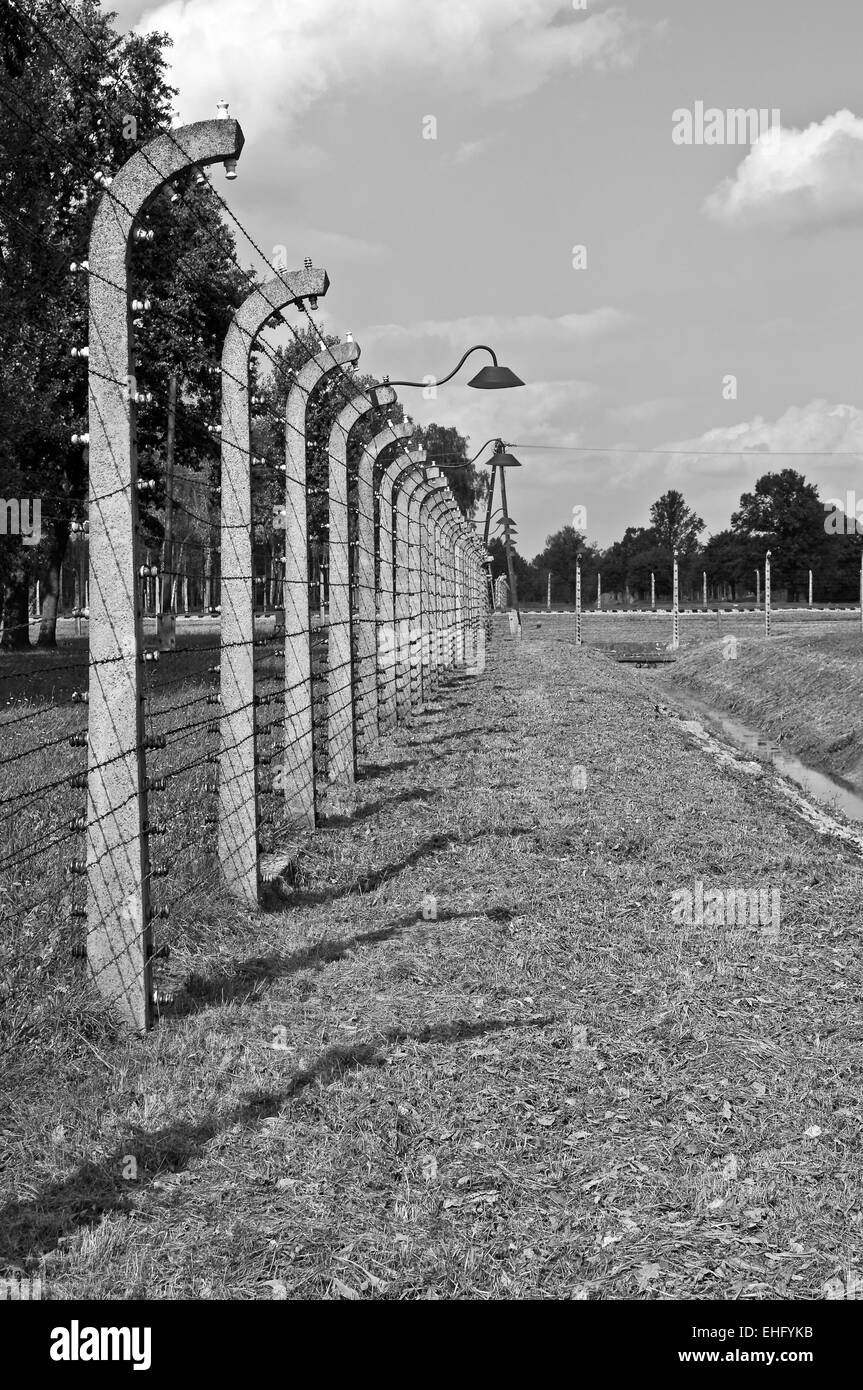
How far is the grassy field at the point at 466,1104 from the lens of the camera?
3807 mm

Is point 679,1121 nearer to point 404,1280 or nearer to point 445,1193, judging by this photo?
point 445,1193

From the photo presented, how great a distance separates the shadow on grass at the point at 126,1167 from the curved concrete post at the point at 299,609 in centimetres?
432

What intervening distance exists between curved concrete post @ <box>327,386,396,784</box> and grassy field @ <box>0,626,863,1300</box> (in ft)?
9.82

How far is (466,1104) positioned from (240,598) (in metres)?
3.69

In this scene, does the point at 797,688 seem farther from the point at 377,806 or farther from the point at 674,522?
the point at 674,522

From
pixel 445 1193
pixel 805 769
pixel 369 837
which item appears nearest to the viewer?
pixel 445 1193

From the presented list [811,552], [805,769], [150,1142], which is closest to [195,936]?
[150,1142]

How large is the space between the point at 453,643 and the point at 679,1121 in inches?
1047

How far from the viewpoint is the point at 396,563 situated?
57.9ft

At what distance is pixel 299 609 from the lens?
32.0 ft

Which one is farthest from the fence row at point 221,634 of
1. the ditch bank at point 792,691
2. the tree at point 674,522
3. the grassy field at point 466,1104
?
the tree at point 674,522

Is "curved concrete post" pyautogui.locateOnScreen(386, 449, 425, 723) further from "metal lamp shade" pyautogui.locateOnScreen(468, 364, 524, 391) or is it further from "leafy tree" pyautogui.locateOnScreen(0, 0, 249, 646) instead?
"metal lamp shade" pyautogui.locateOnScreen(468, 364, 524, 391)

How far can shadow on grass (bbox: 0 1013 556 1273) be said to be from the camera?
3.91m

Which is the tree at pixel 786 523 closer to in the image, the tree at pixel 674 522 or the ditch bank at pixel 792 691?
the tree at pixel 674 522
